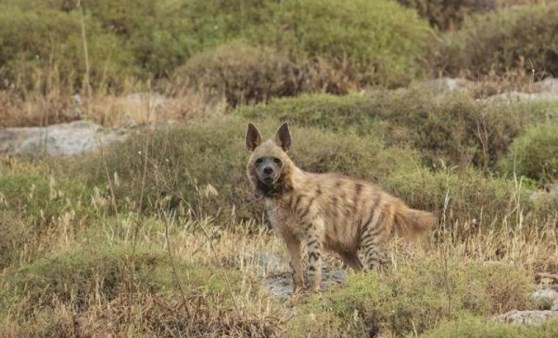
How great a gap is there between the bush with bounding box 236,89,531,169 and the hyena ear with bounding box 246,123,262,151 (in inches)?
214

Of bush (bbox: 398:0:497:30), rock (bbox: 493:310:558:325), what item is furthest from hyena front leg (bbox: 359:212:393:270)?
bush (bbox: 398:0:497:30)

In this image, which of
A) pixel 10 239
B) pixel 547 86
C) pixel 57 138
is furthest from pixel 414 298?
pixel 547 86

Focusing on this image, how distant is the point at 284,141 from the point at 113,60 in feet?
44.5

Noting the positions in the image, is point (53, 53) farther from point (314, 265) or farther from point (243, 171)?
point (314, 265)

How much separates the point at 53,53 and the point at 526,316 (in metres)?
15.3

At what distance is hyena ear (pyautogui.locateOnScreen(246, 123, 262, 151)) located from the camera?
38.5 feet

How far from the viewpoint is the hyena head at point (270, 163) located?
1155 cm

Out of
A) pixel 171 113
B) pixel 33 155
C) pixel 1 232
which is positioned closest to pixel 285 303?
pixel 1 232

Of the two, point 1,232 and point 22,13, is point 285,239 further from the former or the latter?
point 22,13

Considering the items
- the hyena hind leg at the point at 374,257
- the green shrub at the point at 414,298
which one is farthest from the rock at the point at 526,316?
the hyena hind leg at the point at 374,257

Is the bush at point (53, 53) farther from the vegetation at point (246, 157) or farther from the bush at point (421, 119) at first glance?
the bush at point (421, 119)

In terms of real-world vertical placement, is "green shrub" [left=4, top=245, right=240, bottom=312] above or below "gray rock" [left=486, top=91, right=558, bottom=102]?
below

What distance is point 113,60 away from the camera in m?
25.0

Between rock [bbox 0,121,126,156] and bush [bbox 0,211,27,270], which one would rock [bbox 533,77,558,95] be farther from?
bush [bbox 0,211,27,270]
